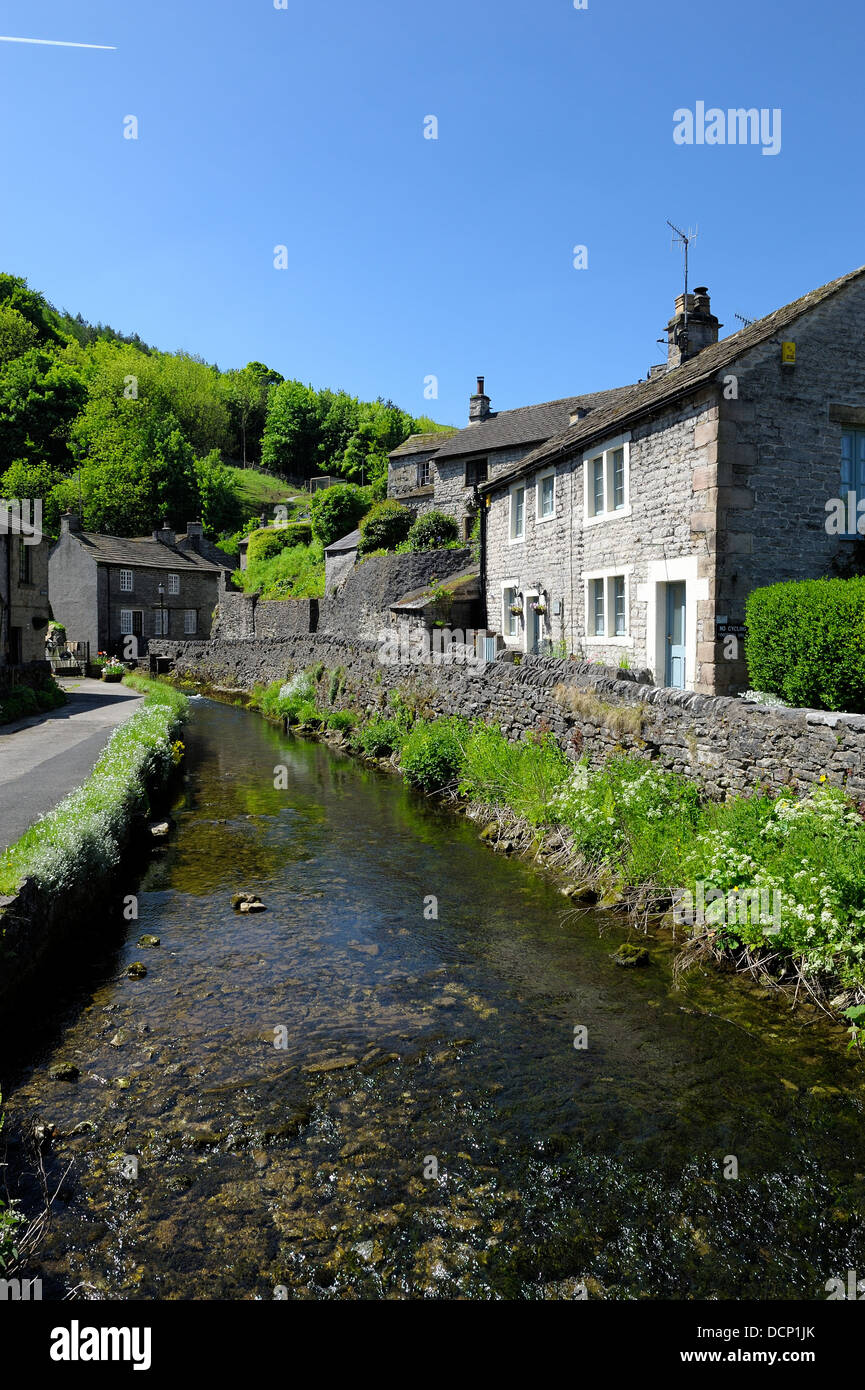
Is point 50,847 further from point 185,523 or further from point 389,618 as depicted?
point 185,523

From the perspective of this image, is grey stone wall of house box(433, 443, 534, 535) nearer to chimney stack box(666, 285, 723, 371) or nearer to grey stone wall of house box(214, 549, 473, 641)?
grey stone wall of house box(214, 549, 473, 641)

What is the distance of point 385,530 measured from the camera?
124 feet

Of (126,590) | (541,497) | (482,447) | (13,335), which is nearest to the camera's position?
(541,497)

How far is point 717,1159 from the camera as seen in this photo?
5.42m

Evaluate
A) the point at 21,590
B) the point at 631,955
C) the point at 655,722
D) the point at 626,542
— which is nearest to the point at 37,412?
the point at 21,590

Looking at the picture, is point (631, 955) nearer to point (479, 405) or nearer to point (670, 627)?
point (670, 627)

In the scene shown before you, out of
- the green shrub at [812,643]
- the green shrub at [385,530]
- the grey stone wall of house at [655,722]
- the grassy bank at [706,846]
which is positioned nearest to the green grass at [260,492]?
the green shrub at [385,530]

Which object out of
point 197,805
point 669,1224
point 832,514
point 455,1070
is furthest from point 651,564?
point 669,1224

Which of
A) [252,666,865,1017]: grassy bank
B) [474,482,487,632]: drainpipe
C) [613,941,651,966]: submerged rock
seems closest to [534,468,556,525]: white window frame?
[474,482,487,632]: drainpipe

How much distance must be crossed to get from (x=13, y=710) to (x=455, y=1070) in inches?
778

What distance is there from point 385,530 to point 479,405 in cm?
1116

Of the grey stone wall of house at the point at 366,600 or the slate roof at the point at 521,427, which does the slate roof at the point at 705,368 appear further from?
the slate roof at the point at 521,427

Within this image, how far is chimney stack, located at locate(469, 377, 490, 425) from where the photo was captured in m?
43.6

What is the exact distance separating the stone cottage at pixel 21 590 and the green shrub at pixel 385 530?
1380cm
